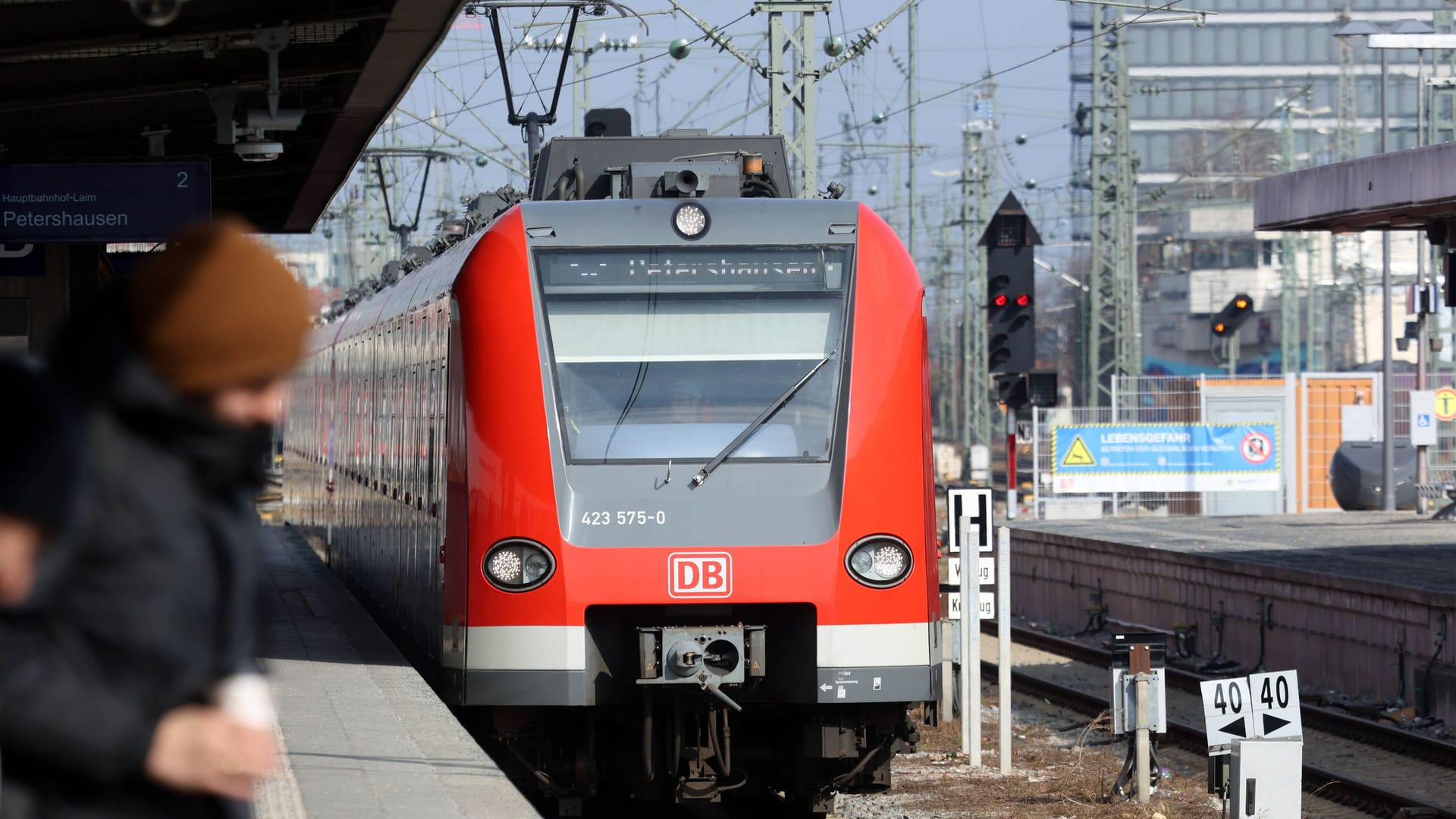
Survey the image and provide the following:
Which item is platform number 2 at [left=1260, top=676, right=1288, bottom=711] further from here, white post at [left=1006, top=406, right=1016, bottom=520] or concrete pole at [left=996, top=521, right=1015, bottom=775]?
white post at [left=1006, top=406, right=1016, bottom=520]

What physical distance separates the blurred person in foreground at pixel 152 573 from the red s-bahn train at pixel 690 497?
19.7 feet

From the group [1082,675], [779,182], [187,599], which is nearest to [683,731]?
[779,182]

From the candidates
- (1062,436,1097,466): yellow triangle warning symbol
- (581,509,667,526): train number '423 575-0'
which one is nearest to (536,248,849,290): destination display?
(581,509,667,526): train number '423 575-0'

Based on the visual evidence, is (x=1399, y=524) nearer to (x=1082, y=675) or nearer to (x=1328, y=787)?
(x=1082, y=675)

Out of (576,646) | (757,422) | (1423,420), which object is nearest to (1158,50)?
(1423,420)

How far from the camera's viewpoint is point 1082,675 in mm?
18906

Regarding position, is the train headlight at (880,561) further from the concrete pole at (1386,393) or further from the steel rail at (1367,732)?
the concrete pole at (1386,393)

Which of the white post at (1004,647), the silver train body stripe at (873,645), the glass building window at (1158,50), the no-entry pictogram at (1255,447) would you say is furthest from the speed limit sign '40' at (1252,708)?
the glass building window at (1158,50)

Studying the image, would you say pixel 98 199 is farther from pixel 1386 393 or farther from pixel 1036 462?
pixel 1386 393

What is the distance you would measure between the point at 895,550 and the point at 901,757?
479cm

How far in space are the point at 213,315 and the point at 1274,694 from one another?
8.58 meters

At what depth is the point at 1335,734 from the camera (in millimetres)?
14625

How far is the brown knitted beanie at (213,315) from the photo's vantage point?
235 centimetres

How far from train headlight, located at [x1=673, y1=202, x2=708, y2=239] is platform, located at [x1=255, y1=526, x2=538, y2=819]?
242 centimetres
